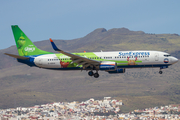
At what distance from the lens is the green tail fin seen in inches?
3297

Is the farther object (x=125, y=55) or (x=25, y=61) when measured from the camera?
(x=25, y=61)

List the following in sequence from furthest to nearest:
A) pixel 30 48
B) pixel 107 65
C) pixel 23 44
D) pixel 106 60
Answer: pixel 23 44
pixel 30 48
pixel 106 60
pixel 107 65

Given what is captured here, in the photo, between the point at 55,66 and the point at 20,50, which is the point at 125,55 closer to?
the point at 55,66

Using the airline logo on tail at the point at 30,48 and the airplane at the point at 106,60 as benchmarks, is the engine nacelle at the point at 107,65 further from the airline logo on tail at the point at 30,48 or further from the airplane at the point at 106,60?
the airline logo on tail at the point at 30,48

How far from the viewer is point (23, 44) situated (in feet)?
279

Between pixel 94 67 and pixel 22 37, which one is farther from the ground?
pixel 22 37

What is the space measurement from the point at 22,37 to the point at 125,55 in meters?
28.6

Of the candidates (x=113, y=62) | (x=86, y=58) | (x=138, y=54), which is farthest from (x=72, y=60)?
(x=138, y=54)

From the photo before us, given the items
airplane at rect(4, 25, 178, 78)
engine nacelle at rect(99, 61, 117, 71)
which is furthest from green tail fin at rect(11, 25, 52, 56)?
engine nacelle at rect(99, 61, 117, 71)

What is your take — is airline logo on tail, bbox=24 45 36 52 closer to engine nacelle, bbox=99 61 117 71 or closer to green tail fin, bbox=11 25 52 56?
green tail fin, bbox=11 25 52 56

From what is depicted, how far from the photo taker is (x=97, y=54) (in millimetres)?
78500

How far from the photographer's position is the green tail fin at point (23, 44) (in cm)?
8375

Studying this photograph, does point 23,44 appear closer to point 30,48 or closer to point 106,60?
point 30,48

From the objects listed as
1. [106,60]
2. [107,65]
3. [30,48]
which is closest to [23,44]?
[30,48]
